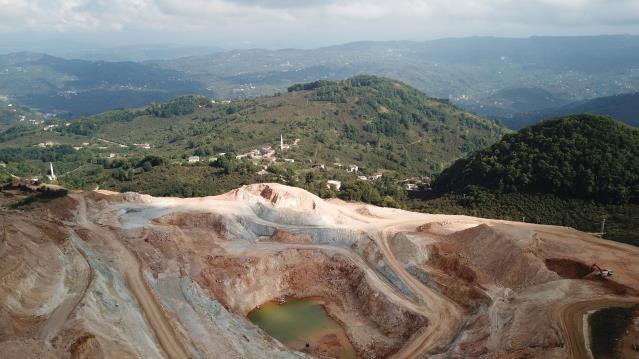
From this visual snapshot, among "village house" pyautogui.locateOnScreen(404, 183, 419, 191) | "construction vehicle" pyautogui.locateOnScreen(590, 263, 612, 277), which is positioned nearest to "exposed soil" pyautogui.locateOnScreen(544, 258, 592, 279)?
"construction vehicle" pyautogui.locateOnScreen(590, 263, 612, 277)

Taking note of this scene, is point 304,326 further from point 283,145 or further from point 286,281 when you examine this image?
point 283,145

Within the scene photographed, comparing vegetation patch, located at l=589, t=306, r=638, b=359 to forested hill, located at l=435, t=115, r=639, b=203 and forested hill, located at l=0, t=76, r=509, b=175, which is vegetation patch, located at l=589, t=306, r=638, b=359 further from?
forested hill, located at l=0, t=76, r=509, b=175

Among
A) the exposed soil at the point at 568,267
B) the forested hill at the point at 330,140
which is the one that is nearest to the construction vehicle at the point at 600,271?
the exposed soil at the point at 568,267

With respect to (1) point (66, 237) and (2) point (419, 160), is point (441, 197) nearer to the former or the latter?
(1) point (66, 237)

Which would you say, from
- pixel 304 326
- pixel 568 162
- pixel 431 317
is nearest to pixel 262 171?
pixel 568 162

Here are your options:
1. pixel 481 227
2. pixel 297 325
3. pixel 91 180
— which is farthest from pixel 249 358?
pixel 91 180

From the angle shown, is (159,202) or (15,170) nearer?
(159,202)
